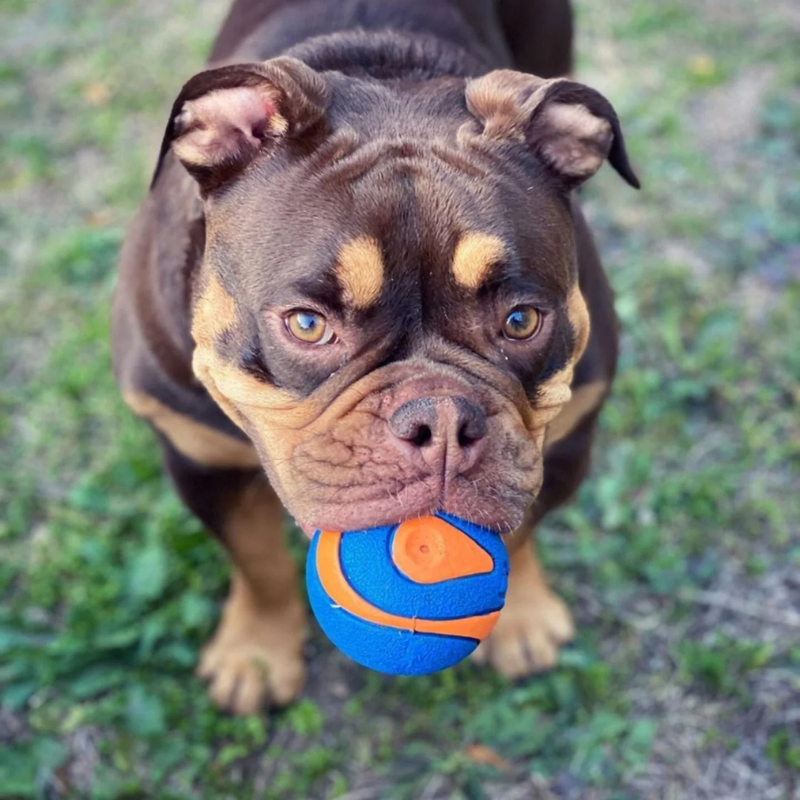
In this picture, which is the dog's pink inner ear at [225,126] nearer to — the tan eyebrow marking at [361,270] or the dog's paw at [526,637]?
the tan eyebrow marking at [361,270]

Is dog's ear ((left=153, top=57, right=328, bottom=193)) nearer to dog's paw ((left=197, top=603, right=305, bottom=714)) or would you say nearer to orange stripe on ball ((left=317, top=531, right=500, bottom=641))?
orange stripe on ball ((left=317, top=531, right=500, bottom=641))

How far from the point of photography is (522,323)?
2.38 m

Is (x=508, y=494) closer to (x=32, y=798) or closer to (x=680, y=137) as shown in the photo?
(x=32, y=798)

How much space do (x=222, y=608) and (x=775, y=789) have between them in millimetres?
1896

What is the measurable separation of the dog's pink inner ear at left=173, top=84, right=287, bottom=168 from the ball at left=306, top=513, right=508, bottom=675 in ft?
3.08

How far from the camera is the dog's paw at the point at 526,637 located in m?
3.51

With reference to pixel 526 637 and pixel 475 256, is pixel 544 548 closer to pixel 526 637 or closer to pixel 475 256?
pixel 526 637

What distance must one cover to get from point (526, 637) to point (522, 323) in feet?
4.93

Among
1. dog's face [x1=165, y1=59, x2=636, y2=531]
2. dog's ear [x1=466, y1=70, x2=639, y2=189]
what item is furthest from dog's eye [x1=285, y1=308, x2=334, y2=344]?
dog's ear [x1=466, y1=70, x2=639, y2=189]

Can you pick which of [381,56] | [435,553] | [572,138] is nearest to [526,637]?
[435,553]

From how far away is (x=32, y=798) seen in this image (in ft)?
10.2

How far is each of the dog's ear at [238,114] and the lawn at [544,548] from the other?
67.2 inches

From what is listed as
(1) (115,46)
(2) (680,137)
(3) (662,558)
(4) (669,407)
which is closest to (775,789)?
(3) (662,558)

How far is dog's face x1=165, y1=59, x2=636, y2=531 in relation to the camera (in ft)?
7.28
